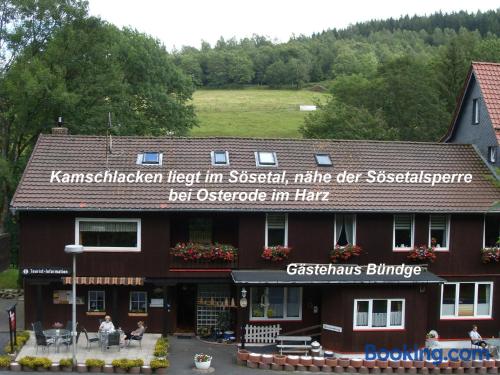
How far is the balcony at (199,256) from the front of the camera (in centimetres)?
2478

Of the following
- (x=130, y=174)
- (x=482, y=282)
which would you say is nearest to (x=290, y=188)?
(x=130, y=174)

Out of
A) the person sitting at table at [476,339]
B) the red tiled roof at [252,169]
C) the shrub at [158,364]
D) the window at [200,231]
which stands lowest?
the person sitting at table at [476,339]

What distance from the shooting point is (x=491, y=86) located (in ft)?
96.7

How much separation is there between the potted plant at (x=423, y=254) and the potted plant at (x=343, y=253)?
6.92 feet

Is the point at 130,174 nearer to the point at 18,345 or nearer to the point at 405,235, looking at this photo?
the point at 18,345

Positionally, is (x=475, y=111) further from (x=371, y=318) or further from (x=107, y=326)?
(x=107, y=326)

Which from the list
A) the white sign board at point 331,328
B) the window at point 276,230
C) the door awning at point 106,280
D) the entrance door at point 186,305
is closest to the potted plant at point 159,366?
the door awning at point 106,280

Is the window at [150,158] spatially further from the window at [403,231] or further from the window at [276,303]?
the window at [403,231]

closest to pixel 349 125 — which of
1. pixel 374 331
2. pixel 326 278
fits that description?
pixel 326 278

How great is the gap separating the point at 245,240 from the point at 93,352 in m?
6.89

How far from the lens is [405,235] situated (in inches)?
1037

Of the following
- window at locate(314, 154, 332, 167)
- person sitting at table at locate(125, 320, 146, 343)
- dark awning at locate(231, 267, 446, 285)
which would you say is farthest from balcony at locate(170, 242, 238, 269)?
window at locate(314, 154, 332, 167)

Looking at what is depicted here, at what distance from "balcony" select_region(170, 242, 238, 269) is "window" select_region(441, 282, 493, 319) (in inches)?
343

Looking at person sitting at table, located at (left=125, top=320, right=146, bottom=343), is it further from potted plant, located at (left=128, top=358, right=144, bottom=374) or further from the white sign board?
the white sign board
